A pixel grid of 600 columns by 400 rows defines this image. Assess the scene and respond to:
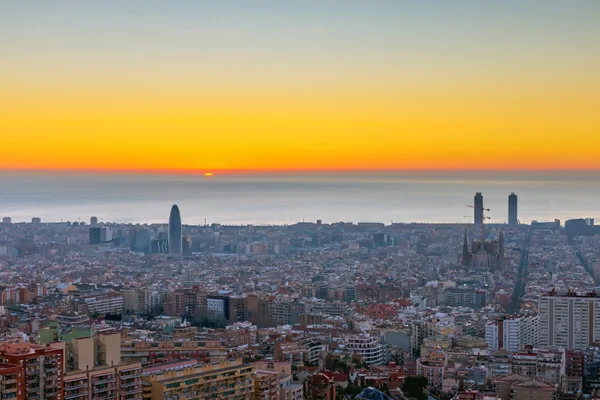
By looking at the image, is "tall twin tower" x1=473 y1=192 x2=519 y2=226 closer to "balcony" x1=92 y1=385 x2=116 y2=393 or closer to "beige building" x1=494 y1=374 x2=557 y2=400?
"beige building" x1=494 y1=374 x2=557 y2=400

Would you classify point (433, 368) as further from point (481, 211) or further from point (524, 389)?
A: point (481, 211)

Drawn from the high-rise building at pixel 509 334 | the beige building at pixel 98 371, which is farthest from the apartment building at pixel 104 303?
the beige building at pixel 98 371

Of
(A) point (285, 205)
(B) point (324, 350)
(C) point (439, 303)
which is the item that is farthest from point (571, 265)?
(A) point (285, 205)

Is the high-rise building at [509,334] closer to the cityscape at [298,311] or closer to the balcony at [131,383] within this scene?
the cityscape at [298,311]

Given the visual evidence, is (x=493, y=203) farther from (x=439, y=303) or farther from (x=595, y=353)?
(x=595, y=353)

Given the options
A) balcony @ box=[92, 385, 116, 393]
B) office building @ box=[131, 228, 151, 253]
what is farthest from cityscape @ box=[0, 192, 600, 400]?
office building @ box=[131, 228, 151, 253]
